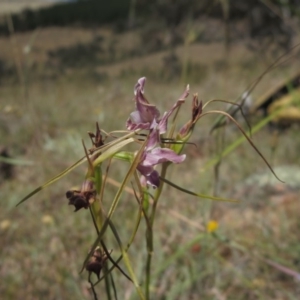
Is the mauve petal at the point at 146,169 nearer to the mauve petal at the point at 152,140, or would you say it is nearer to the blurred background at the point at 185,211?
the mauve petal at the point at 152,140

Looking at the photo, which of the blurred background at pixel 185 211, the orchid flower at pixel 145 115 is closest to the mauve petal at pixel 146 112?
the orchid flower at pixel 145 115

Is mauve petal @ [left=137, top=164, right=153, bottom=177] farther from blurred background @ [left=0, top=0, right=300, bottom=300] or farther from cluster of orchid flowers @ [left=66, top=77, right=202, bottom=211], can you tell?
blurred background @ [left=0, top=0, right=300, bottom=300]

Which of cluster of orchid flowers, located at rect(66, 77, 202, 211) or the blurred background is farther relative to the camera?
the blurred background

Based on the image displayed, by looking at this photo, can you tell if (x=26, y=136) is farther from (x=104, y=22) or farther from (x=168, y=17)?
(x=104, y=22)

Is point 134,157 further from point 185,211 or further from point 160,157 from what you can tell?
point 185,211

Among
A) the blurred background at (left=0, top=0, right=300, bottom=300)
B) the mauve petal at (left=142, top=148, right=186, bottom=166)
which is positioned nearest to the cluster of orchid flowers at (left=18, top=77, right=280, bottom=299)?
the mauve petal at (left=142, top=148, right=186, bottom=166)

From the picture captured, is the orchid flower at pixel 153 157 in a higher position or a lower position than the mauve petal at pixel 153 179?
higher

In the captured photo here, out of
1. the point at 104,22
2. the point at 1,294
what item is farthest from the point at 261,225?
the point at 104,22

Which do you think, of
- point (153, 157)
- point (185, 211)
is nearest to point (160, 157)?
point (153, 157)

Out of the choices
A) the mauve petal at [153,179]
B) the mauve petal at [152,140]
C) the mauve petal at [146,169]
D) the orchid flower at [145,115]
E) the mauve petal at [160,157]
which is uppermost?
the orchid flower at [145,115]

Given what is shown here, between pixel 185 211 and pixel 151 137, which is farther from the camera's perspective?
pixel 185 211

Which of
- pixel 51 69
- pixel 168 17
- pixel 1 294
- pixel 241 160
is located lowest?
pixel 51 69
